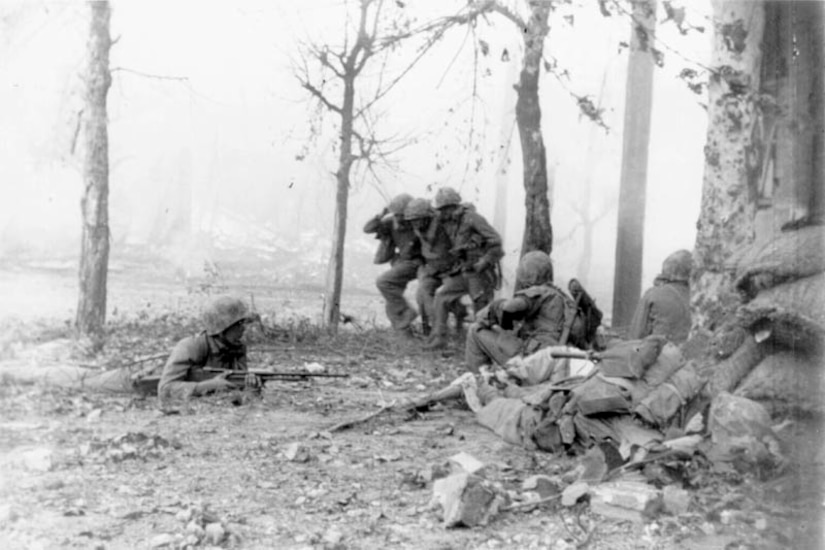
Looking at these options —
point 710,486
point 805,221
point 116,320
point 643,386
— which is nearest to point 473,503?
point 710,486

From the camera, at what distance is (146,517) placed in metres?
4.66

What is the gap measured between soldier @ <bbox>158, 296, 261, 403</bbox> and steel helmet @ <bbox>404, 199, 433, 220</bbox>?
13.8 ft

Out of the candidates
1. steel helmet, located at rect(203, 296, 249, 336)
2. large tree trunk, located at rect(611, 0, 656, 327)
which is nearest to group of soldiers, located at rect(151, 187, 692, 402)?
steel helmet, located at rect(203, 296, 249, 336)

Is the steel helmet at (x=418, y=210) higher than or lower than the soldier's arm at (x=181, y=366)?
higher

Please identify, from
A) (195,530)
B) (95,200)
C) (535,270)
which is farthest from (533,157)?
(195,530)

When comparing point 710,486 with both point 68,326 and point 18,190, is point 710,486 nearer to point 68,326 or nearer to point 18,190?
point 68,326

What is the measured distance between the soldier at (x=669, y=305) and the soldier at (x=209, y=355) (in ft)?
11.3

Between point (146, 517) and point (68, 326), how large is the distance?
7.49m

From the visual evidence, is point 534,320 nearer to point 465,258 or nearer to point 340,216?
point 465,258

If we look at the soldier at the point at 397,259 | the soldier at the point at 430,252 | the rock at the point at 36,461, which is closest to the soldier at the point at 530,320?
the soldier at the point at 430,252

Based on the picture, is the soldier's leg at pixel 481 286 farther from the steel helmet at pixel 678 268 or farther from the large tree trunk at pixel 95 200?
the large tree trunk at pixel 95 200

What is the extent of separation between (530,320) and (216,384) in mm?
2916

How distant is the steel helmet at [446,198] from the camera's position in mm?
11227

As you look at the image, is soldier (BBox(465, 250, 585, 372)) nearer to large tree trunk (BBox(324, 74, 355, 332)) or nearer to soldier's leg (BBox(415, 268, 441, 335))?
soldier's leg (BBox(415, 268, 441, 335))
